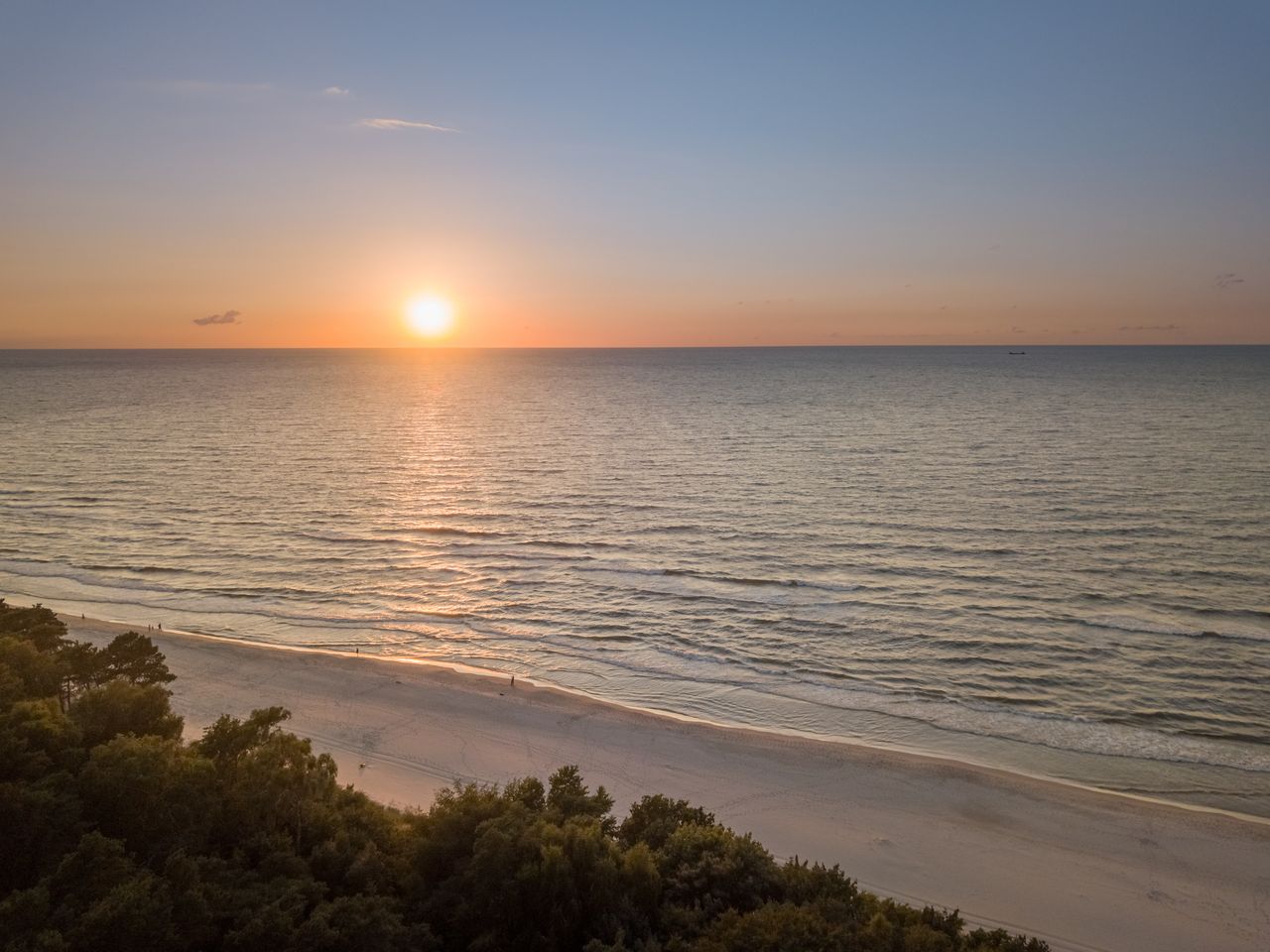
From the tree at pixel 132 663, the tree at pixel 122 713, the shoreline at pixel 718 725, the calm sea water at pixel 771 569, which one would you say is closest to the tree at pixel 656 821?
the tree at pixel 122 713

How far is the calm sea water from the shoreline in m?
0.39

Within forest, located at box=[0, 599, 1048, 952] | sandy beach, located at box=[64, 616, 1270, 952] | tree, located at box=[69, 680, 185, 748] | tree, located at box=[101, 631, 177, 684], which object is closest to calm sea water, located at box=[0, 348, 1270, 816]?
sandy beach, located at box=[64, 616, 1270, 952]

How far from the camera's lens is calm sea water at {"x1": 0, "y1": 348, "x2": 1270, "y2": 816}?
82.7ft

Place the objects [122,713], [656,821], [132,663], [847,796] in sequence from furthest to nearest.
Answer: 1. [847,796]
2. [132,663]
3. [122,713]
4. [656,821]

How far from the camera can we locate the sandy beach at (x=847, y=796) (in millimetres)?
16219

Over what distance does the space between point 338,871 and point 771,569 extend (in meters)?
28.2

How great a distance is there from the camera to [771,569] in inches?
1508

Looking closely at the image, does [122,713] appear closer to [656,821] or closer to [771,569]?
[656,821]

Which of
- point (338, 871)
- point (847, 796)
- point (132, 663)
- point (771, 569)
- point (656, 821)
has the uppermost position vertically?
point (132, 663)

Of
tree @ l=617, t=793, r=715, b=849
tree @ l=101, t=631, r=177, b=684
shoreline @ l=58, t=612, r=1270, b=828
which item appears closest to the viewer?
tree @ l=617, t=793, r=715, b=849

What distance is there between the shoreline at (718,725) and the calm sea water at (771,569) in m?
0.39

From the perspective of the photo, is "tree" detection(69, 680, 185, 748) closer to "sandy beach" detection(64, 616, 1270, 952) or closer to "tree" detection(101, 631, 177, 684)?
"tree" detection(101, 631, 177, 684)

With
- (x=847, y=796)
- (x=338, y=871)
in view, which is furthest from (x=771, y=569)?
(x=338, y=871)

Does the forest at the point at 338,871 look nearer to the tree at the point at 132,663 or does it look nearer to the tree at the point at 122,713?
the tree at the point at 122,713
